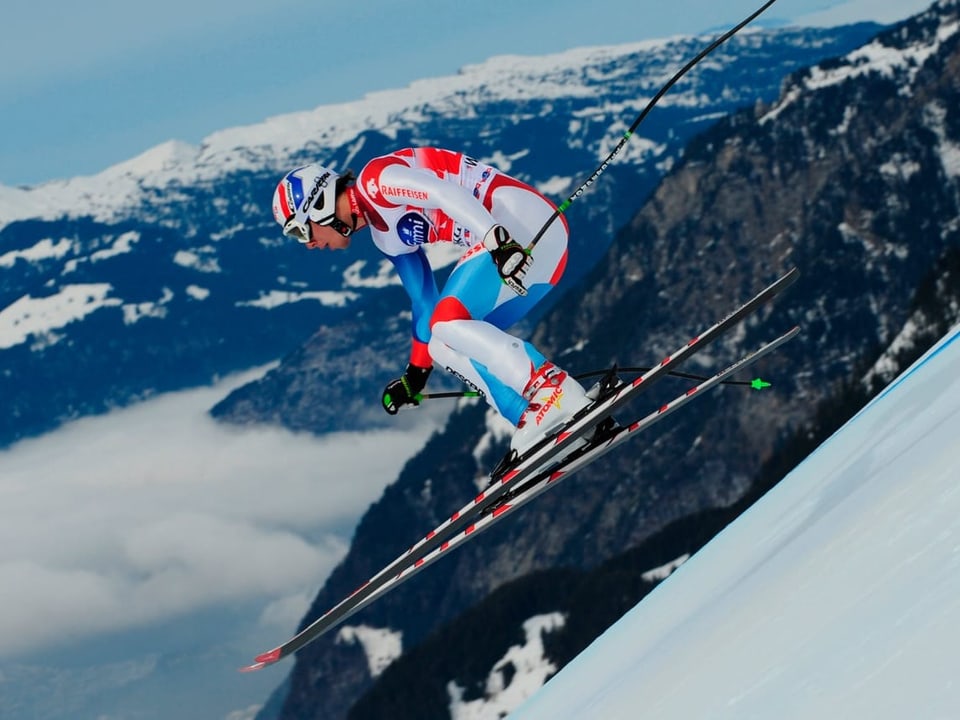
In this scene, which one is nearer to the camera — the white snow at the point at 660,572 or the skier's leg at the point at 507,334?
the skier's leg at the point at 507,334

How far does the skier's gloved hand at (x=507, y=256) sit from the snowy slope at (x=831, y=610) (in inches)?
111

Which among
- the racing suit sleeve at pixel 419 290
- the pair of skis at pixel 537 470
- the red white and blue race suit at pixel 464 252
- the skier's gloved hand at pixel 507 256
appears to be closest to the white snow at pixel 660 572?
the racing suit sleeve at pixel 419 290

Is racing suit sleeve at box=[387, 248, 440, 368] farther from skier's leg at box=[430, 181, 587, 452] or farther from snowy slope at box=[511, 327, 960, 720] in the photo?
snowy slope at box=[511, 327, 960, 720]

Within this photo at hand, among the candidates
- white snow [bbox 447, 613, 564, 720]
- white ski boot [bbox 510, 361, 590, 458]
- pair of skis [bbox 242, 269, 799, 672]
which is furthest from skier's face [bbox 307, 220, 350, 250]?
white snow [bbox 447, 613, 564, 720]

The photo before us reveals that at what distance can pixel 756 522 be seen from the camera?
34.4ft

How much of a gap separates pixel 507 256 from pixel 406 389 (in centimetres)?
238

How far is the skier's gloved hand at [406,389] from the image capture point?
1127 cm

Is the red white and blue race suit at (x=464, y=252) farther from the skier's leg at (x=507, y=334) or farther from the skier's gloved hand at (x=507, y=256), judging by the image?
the skier's gloved hand at (x=507, y=256)

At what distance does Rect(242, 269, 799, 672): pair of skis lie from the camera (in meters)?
9.44

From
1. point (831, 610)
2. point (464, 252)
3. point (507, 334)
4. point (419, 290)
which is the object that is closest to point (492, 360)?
point (507, 334)

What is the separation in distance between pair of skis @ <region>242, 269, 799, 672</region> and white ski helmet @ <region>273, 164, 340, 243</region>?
9.15 ft

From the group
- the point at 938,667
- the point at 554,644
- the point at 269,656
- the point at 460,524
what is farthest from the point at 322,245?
the point at 554,644

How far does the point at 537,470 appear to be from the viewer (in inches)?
380

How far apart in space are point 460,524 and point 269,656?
197 centimetres
